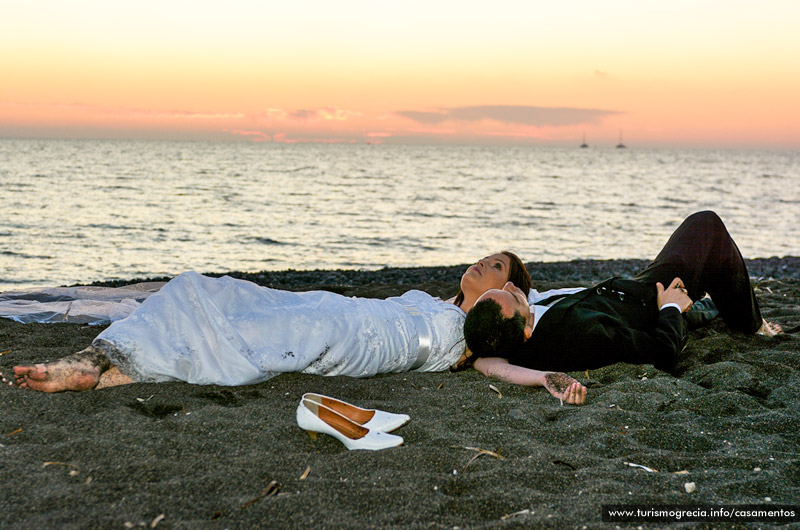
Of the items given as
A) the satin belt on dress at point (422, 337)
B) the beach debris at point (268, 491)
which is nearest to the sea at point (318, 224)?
the satin belt on dress at point (422, 337)

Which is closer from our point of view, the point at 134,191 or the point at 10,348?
the point at 10,348

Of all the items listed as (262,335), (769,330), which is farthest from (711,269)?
(262,335)

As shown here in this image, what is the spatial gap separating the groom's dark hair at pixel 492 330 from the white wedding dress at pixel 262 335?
0.21 metres

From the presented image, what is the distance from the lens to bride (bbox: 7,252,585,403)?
3.67m

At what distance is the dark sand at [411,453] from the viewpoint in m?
2.32

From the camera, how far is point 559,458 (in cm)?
284

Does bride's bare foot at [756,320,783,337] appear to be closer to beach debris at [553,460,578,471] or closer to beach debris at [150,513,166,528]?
beach debris at [553,460,578,471]

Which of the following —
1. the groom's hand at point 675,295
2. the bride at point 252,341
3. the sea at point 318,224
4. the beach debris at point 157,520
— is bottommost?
the sea at point 318,224

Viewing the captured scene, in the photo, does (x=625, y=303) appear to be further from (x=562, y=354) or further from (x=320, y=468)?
(x=320, y=468)

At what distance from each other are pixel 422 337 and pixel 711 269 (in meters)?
2.47

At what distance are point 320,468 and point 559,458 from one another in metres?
1.10

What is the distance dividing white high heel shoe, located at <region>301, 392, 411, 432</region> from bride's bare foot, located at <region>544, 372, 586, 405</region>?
109 cm

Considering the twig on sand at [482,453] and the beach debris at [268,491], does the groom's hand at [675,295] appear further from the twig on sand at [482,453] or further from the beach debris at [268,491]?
the beach debris at [268,491]

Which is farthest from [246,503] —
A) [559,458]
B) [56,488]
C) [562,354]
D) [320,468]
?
[562,354]
